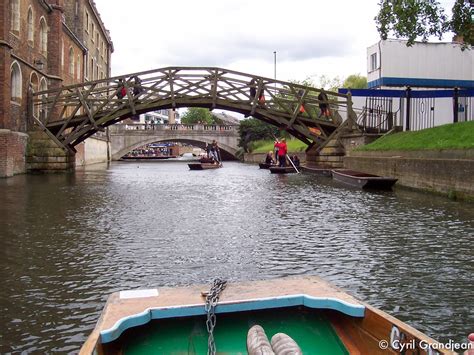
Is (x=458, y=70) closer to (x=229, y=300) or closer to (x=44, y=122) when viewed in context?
(x=44, y=122)

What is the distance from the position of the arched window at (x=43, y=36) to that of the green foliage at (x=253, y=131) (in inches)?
1294

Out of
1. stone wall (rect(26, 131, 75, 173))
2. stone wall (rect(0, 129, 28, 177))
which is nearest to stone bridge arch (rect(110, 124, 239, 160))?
stone wall (rect(26, 131, 75, 173))

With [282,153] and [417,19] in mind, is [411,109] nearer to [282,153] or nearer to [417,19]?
[282,153]

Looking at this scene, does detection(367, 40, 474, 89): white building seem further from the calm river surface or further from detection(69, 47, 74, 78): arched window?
the calm river surface

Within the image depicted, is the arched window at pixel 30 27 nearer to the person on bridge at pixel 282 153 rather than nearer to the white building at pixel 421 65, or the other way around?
the person on bridge at pixel 282 153

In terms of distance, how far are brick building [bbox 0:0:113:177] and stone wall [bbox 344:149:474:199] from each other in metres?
14.2

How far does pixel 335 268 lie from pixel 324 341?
2.70 meters

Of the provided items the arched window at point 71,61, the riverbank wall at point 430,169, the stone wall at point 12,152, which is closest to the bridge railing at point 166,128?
the arched window at point 71,61

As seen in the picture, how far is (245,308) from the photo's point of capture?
3223 millimetres

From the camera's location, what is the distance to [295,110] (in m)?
26.5

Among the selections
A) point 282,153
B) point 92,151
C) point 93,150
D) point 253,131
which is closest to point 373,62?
point 282,153

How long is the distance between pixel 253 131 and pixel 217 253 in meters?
50.4

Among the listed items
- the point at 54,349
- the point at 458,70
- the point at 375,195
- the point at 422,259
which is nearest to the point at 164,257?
the point at 54,349

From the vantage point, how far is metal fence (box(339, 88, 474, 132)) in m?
24.2
